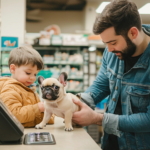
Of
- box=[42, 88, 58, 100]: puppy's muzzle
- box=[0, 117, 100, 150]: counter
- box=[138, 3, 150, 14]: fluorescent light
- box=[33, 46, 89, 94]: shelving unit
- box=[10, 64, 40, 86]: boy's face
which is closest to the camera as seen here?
box=[0, 117, 100, 150]: counter

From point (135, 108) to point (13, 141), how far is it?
849mm

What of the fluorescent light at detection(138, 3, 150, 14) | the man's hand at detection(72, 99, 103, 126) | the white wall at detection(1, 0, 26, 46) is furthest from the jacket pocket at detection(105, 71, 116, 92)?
the fluorescent light at detection(138, 3, 150, 14)

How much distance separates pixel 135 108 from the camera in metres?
1.32

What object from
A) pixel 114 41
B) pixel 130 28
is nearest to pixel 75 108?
pixel 114 41

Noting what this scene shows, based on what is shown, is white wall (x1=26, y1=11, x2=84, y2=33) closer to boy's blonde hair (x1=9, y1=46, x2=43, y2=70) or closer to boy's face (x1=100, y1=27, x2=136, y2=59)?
boy's blonde hair (x1=9, y1=46, x2=43, y2=70)

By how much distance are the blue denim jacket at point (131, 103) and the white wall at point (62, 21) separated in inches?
292

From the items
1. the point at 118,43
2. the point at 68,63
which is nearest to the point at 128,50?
the point at 118,43

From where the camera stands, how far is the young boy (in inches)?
47.3

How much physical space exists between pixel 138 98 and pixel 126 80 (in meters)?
0.16

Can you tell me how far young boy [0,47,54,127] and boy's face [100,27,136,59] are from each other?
544 mm

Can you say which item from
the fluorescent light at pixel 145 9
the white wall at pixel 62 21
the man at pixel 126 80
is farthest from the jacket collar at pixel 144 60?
the white wall at pixel 62 21

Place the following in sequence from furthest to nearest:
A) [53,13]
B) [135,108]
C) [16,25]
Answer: [53,13] → [16,25] → [135,108]

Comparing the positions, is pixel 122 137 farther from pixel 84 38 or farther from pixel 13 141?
pixel 84 38

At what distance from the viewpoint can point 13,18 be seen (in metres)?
4.64
